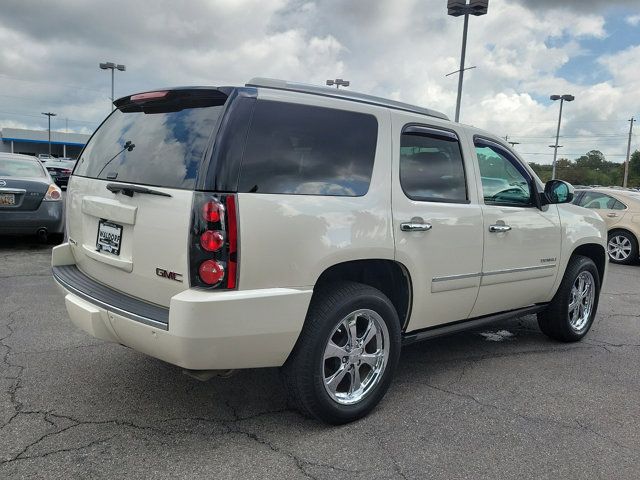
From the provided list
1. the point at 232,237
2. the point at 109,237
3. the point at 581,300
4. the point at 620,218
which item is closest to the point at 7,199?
the point at 109,237

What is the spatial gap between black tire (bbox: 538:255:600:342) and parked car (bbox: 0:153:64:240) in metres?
6.86

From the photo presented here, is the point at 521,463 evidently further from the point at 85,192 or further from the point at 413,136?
the point at 85,192

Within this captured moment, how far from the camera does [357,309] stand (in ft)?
10.2

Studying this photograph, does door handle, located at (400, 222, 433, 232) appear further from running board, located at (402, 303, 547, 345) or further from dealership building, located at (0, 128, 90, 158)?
dealership building, located at (0, 128, 90, 158)

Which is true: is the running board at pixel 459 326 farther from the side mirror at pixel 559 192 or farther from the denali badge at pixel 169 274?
the denali badge at pixel 169 274

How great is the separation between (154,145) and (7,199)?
19.4 ft

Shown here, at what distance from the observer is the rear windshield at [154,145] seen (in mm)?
2791

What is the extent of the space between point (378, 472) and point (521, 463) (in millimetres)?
764

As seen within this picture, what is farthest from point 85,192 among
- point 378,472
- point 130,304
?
point 378,472

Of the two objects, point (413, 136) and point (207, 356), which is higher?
point (413, 136)

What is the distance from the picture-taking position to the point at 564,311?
15.9 ft

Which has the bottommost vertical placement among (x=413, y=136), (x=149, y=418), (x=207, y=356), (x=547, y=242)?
(x=149, y=418)

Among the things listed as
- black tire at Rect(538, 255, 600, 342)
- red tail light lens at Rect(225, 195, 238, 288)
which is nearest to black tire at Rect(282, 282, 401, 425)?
red tail light lens at Rect(225, 195, 238, 288)

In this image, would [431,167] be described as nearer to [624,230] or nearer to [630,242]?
[630,242]
